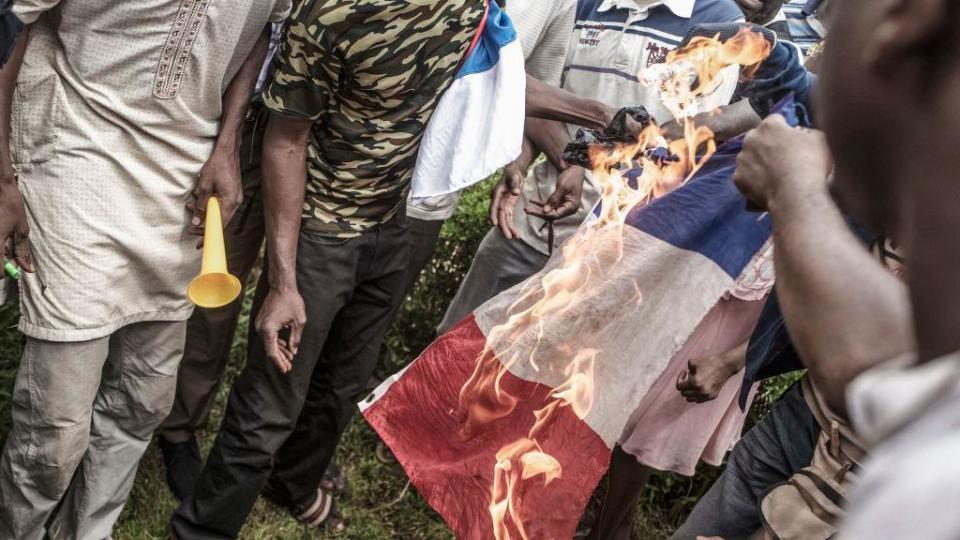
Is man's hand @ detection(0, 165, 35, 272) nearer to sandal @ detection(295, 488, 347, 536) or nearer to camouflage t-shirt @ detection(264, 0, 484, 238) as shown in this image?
camouflage t-shirt @ detection(264, 0, 484, 238)

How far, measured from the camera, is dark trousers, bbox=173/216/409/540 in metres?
3.75

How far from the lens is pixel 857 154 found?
1435 mm

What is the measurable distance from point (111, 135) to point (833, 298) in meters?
2.38

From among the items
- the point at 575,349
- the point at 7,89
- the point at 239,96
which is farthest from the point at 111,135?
the point at 575,349

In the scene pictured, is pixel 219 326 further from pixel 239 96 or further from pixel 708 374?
pixel 708 374

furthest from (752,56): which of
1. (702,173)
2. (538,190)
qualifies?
(538,190)

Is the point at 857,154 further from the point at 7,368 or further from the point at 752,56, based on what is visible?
the point at 7,368

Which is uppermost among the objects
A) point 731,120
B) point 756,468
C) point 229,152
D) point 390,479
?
point 731,120

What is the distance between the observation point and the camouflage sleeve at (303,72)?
126 inches

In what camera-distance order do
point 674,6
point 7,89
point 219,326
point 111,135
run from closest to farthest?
point 7,89
point 111,135
point 219,326
point 674,6

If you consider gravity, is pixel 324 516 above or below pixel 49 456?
below

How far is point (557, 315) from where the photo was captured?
145 inches

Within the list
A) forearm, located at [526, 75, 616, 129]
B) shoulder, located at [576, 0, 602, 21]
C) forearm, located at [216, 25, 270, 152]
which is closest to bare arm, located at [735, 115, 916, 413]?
forearm, located at [216, 25, 270, 152]

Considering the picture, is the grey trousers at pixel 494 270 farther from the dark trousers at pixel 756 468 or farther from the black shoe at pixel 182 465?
the dark trousers at pixel 756 468
